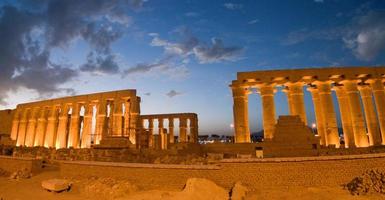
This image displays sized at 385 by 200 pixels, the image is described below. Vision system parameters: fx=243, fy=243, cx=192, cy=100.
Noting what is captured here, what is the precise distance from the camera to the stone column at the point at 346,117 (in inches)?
→ 972

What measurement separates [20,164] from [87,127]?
1693 cm

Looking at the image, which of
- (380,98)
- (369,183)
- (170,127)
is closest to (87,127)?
(170,127)

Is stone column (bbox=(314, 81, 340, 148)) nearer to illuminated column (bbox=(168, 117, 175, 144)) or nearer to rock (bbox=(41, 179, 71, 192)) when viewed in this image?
illuminated column (bbox=(168, 117, 175, 144))

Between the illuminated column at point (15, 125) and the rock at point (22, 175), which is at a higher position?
the illuminated column at point (15, 125)

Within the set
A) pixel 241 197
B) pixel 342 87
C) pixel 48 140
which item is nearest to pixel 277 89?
pixel 342 87

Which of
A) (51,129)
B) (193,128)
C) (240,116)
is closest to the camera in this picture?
(240,116)

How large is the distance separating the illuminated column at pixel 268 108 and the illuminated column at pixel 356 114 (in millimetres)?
7744

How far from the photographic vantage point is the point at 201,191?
10.0 m

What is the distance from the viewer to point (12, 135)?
42.6 meters

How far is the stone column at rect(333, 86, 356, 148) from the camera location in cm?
2469

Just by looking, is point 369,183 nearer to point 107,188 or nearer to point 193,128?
point 107,188

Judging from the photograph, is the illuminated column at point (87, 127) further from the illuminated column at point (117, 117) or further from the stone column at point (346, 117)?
the stone column at point (346, 117)

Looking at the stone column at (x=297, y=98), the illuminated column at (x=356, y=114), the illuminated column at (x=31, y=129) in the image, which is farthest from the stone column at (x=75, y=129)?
the illuminated column at (x=356, y=114)

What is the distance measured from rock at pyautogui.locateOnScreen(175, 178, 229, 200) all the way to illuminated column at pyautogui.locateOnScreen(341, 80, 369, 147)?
67.9 ft
